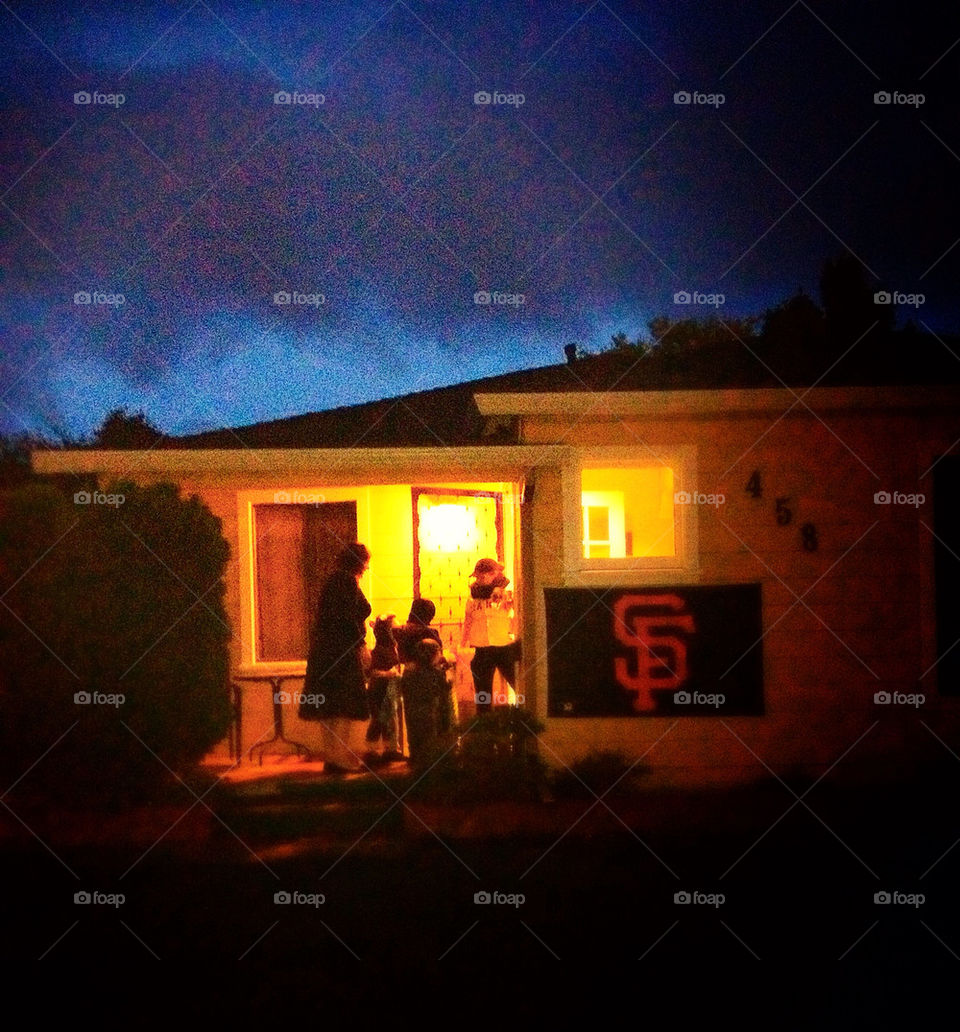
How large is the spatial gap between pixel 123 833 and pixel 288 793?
40.8 inches

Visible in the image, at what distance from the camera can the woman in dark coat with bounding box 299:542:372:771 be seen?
616cm

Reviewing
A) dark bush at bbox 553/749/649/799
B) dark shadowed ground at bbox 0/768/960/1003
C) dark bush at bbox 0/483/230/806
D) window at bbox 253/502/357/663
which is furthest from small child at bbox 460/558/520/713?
dark bush at bbox 0/483/230/806

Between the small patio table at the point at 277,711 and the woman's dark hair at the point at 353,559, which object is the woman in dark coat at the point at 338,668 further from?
the small patio table at the point at 277,711

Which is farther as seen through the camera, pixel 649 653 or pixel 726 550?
pixel 726 550

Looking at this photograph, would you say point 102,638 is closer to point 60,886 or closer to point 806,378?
point 60,886

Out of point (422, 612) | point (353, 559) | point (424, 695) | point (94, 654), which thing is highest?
point (353, 559)

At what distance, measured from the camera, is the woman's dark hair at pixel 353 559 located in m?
6.29

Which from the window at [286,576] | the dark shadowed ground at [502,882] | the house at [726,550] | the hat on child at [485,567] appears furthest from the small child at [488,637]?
the window at [286,576]

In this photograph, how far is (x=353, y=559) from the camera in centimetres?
638

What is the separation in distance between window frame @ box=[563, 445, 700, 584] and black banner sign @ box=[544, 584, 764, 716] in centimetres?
15

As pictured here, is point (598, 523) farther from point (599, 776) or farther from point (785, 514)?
point (599, 776)

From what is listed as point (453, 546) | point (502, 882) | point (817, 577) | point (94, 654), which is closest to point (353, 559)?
point (94, 654)

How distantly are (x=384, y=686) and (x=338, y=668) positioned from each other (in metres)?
0.67

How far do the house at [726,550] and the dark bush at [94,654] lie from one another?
0.40 metres
